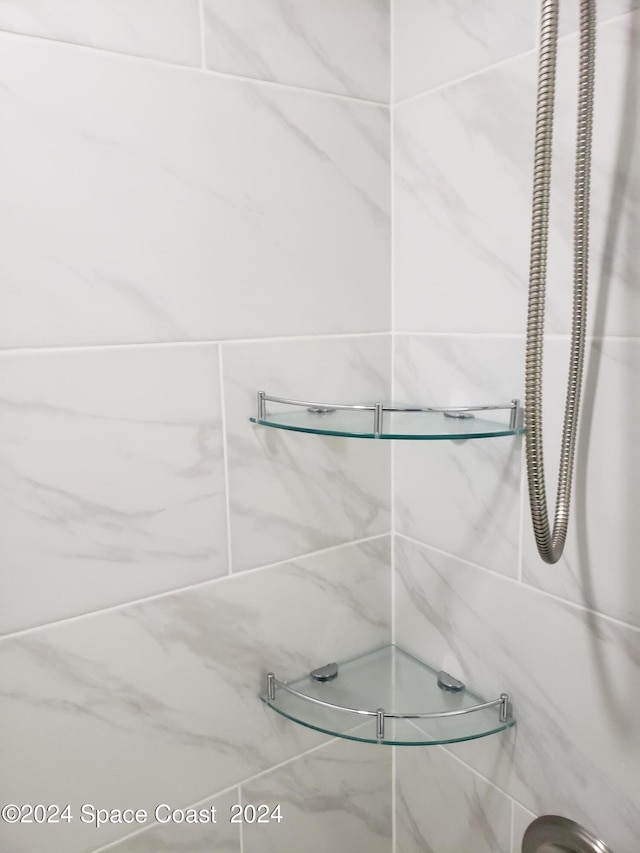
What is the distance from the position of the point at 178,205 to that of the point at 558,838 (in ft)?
2.75

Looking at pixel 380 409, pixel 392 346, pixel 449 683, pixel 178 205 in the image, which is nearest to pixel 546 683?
pixel 449 683

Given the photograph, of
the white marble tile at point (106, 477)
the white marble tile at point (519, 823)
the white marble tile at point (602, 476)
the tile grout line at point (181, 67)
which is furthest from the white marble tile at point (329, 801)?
the tile grout line at point (181, 67)

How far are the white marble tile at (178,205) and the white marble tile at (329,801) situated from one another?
61 cm

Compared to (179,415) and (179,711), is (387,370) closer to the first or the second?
(179,415)

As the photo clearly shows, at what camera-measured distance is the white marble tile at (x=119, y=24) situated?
622 millimetres

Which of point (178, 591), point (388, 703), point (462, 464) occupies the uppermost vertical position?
point (462, 464)

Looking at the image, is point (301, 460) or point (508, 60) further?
point (301, 460)

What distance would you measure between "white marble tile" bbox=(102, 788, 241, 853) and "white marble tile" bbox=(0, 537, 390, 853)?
2 centimetres

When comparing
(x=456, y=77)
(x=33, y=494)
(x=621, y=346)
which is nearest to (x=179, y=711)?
(x=33, y=494)

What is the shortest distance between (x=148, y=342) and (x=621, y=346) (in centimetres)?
49

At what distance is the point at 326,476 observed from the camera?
0.88 m

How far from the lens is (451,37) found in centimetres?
77

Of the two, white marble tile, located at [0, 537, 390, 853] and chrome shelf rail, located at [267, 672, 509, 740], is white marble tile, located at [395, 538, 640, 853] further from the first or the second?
white marble tile, located at [0, 537, 390, 853]

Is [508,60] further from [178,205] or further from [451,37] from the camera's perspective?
[178,205]
